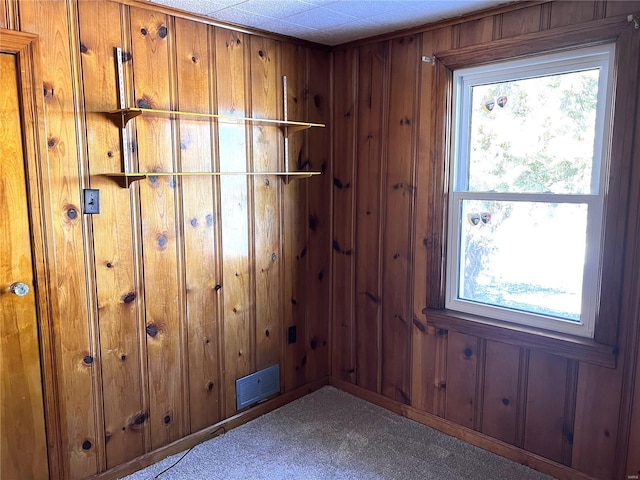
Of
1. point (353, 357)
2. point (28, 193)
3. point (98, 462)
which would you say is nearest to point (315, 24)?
point (28, 193)

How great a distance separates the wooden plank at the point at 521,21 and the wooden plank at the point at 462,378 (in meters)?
1.56

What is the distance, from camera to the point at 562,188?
2.29 m

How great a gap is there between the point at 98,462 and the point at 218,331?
0.84 metres

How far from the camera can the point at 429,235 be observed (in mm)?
2742

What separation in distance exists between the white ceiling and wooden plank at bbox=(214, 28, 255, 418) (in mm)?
205

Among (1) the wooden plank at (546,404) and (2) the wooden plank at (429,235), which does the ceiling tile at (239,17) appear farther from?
(1) the wooden plank at (546,404)

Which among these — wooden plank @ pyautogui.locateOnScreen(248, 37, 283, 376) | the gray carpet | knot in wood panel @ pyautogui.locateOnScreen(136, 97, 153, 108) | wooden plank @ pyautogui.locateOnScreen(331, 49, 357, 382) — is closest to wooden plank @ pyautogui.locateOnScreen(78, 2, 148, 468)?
knot in wood panel @ pyautogui.locateOnScreen(136, 97, 153, 108)

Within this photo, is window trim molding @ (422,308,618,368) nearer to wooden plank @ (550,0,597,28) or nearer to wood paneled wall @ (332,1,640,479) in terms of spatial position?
wood paneled wall @ (332,1,640,479)

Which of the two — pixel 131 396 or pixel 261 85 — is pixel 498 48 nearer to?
pixel 261 85

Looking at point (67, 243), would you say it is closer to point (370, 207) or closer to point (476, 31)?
point (370, 207)

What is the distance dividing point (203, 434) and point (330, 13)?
2334 mm

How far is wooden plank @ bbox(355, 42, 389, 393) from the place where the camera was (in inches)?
115

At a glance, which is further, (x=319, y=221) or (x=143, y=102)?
(x=319, y=221)

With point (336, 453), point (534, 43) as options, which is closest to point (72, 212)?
point (336, 453)
